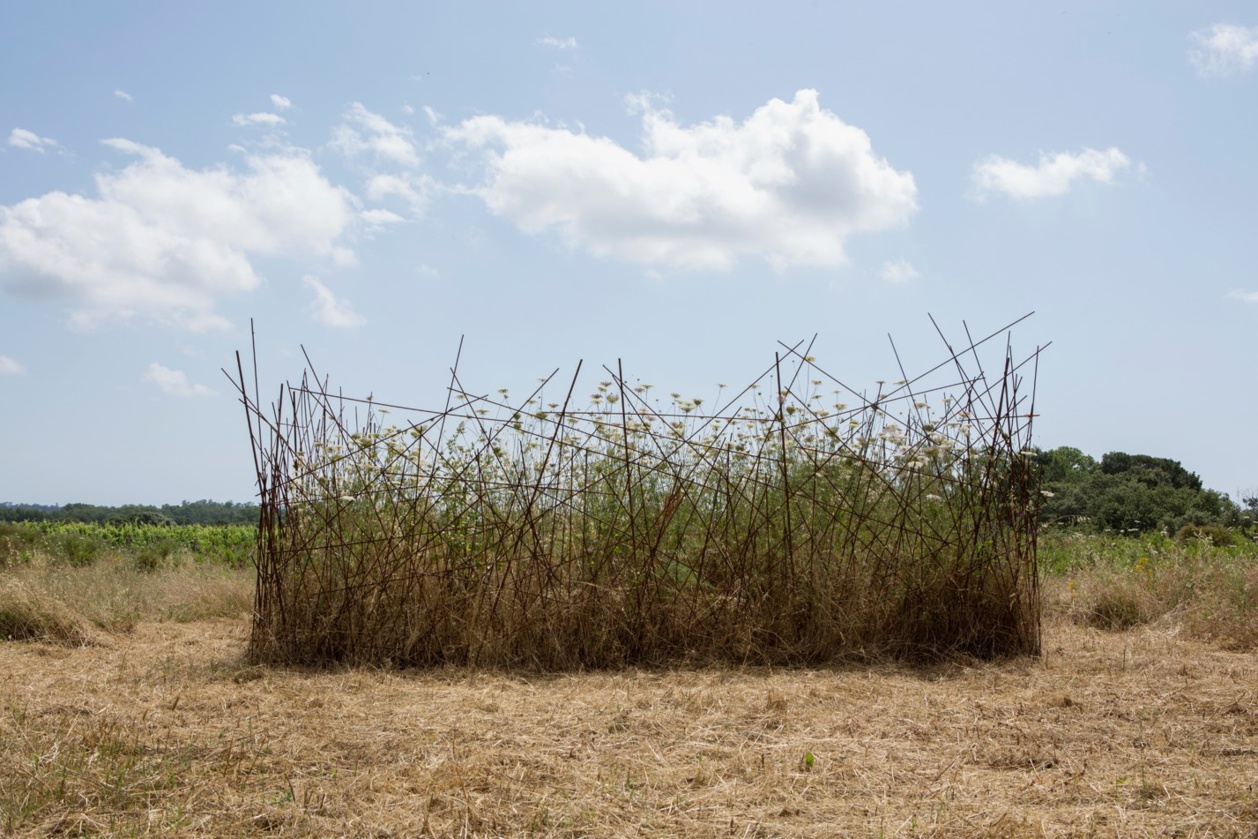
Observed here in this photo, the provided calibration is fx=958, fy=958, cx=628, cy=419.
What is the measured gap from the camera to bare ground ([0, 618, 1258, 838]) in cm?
274

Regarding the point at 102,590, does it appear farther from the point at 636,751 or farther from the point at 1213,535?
the point at 1213,535

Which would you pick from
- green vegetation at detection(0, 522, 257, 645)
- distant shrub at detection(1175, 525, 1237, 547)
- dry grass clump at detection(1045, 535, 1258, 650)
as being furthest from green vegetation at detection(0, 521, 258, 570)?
distant shrub at detection(1175, 525, 1237, 547)

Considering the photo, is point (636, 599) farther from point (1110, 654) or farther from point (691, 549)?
point (1110, 654)

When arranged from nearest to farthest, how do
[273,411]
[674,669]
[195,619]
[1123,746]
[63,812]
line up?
[63,812]
[1123,746]
[674,669]
[273,411]
[195,619]

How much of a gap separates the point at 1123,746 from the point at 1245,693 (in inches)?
45.4

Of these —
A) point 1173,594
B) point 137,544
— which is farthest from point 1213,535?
point 137,544

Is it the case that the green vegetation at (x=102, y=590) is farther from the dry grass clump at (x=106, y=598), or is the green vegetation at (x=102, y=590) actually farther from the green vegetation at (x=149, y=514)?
the green vegetation at (x=149, y=514)

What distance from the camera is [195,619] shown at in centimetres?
680

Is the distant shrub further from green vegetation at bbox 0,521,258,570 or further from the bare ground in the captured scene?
green vegetation at bbox 0,521,258,570

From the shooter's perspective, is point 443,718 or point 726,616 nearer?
point 443,718

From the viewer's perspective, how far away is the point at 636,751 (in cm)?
335

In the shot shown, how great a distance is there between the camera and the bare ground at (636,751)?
8.99 ft

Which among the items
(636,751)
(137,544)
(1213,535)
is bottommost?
(636,751)

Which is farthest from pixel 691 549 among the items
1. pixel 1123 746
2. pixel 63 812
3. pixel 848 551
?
pixel 63 812
